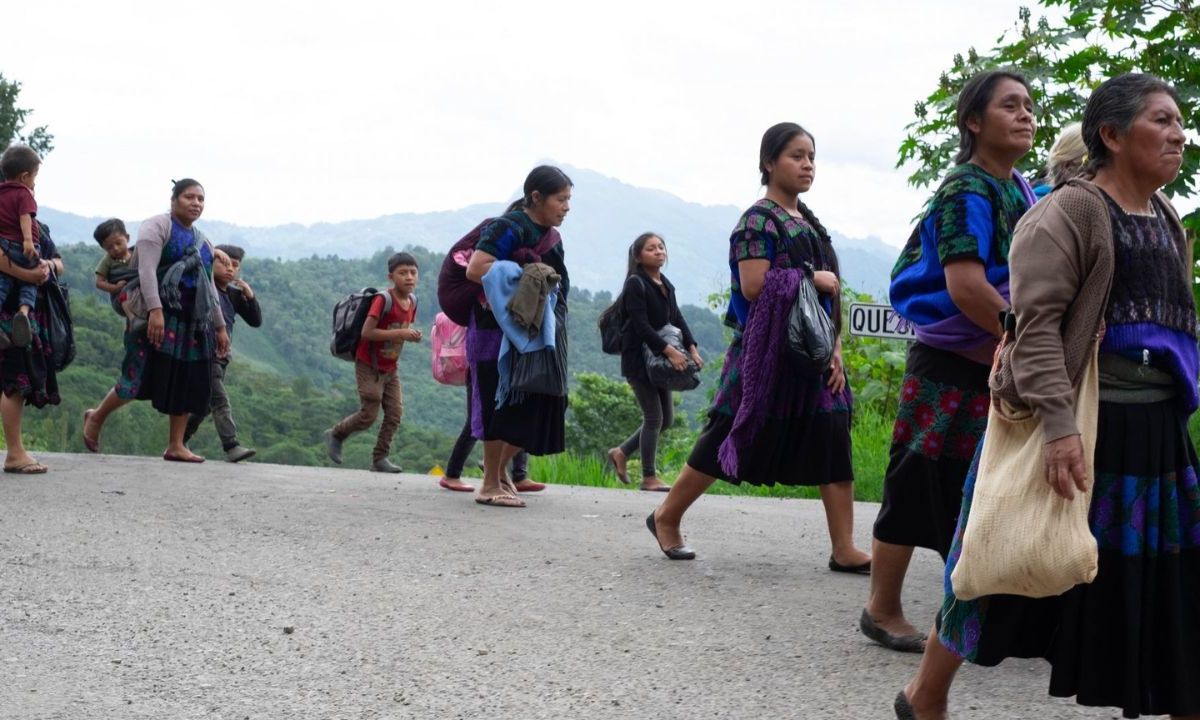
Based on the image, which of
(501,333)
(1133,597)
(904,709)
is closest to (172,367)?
(501,333)

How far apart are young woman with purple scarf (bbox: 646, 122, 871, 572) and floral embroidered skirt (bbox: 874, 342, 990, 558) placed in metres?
1.46

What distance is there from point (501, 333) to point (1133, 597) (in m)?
6.01

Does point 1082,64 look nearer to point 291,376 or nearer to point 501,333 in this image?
point 501,333

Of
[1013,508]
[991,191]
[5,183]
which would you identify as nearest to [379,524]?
[5,183]

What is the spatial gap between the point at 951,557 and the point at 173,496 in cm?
641

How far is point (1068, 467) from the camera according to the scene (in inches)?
141

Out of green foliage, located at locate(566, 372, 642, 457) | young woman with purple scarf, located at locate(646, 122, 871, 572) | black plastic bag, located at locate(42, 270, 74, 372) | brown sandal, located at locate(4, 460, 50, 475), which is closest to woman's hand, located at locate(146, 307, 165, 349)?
black plastic bag, located at locate(42, 270, 74, 372)

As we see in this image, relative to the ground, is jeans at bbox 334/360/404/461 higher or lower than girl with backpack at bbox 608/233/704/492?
lower

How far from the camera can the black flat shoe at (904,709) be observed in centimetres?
413

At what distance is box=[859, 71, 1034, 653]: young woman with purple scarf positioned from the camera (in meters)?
4.84

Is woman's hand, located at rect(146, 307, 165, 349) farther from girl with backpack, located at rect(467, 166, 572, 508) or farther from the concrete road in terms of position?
girl with backpack, located at rect(467, 166, 572, 508)

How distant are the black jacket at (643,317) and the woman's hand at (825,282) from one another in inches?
179

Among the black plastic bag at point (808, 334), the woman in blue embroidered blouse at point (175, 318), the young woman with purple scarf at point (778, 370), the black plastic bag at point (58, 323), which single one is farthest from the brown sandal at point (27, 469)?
the black plastic bag at point (808, 334)

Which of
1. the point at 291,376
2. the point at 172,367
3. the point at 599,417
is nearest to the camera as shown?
the point at 172,367
